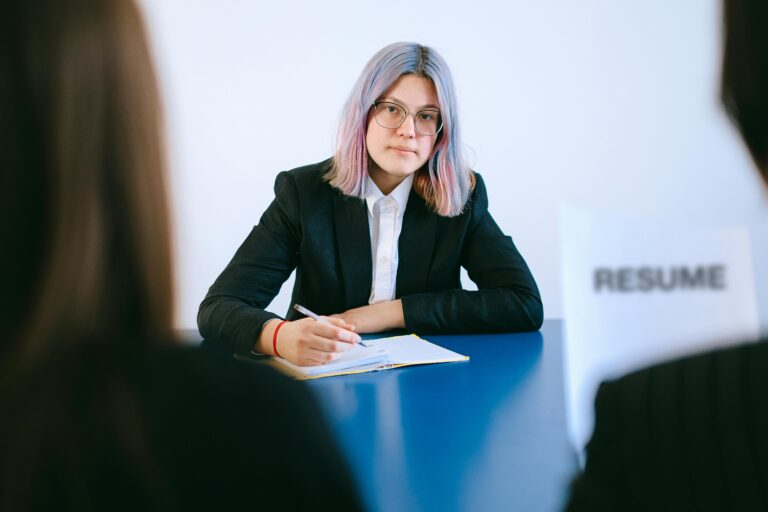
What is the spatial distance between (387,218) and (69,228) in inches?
62.4

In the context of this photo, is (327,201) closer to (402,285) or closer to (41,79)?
(402,285)

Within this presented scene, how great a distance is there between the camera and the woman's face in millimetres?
1958

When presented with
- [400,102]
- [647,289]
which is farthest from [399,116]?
[647,289]

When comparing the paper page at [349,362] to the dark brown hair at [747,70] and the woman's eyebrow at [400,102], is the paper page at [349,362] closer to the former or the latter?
the woman's eyebrow at [400,102]

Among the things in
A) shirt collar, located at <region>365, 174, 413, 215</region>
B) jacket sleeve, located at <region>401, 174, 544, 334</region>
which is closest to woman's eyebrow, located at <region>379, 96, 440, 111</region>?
shirt collar, located at <region>365, 174, 413, 215</region>

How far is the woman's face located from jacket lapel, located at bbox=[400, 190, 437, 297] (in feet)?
0.46

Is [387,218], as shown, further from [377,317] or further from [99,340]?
[99,340]

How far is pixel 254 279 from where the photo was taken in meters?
1.85

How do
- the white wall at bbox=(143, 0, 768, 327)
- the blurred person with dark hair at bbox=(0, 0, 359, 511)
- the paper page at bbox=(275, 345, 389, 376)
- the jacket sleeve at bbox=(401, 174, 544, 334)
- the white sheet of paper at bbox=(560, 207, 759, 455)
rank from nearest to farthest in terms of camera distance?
the blurred person with dark hair at bbox=(0, 0, 359, 511) < the white sheet of paper at bbox=(560, 207, 759, 455) < the paper page at bbox=(275, 345, 389, 376) < the jacket sleeve at bbox=(401, 174, 544, 334) < the white wall at bbox=(143, 0, 768, 327)

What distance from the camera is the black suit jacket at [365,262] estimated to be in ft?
5.88

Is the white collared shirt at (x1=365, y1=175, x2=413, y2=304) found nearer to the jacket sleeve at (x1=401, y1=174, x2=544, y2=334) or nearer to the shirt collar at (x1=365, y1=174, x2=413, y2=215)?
the shirt collar at (x1=365, y1=174, x2=413, y2=215)

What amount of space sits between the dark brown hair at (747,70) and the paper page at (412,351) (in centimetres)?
95

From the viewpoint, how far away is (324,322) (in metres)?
1.44

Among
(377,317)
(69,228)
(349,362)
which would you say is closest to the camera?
(69,228)
